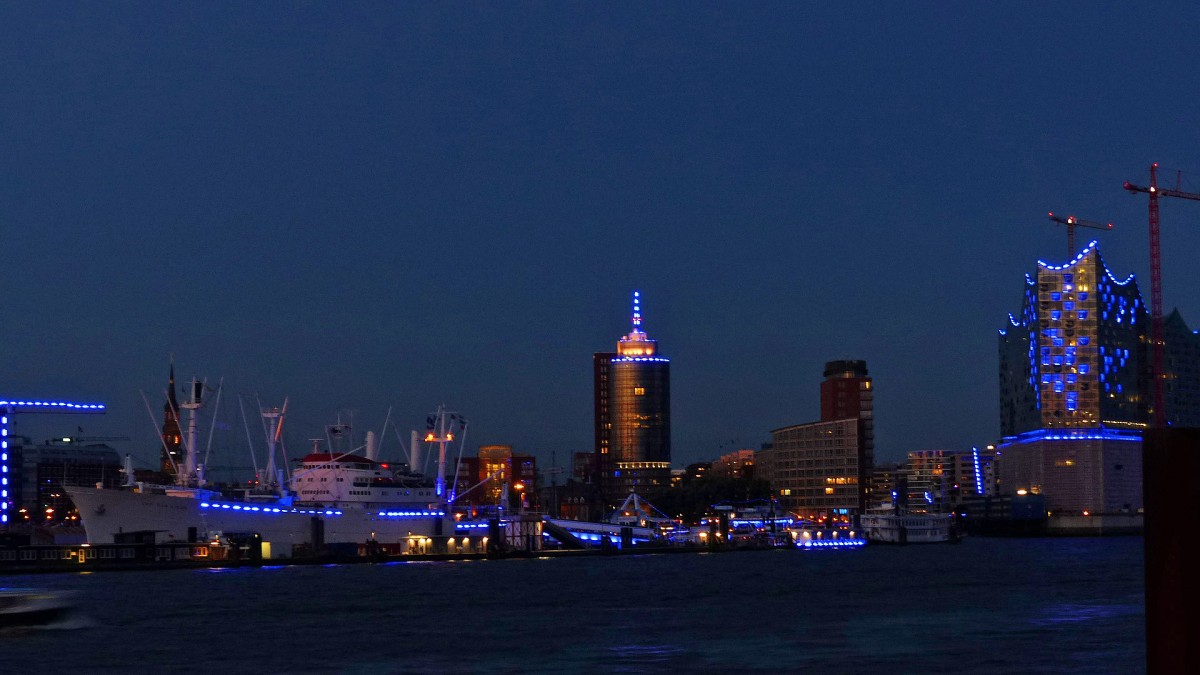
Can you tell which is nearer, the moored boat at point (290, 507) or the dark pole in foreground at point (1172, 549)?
the dark pole in foreground at point (1172, 549)

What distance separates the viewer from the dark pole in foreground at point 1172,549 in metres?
5.87

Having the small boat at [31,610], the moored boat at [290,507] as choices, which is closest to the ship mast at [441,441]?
the moored boat at [290,507]

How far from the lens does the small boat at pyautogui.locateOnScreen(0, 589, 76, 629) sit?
54.0 metres

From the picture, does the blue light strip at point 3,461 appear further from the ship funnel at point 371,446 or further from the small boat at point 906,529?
the small boat at point 906,529

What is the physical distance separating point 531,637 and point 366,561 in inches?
3125

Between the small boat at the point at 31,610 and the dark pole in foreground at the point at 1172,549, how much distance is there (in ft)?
175

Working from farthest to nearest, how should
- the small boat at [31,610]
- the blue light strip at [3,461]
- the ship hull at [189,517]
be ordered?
1. the blue light strip at [3,461]
2. the ship hull at [189,517]
3. the small boat at [31,610]

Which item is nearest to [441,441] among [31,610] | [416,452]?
[416,452]

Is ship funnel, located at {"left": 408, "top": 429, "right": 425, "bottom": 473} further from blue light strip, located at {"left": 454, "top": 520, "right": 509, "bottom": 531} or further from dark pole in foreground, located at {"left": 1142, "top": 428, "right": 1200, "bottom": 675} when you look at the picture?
dark pole in foreground, located at {"left": 1142, "top": 428, "right": 1200, "bottom": 675}

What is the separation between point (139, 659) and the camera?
43.9 metres

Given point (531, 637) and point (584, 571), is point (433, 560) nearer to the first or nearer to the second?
point (584, 571)

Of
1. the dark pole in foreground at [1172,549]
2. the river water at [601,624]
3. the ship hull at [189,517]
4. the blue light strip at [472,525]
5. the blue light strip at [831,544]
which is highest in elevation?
the dark pole in foreground at [1172,549]

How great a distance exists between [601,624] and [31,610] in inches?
798

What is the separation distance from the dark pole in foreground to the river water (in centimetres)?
3039
